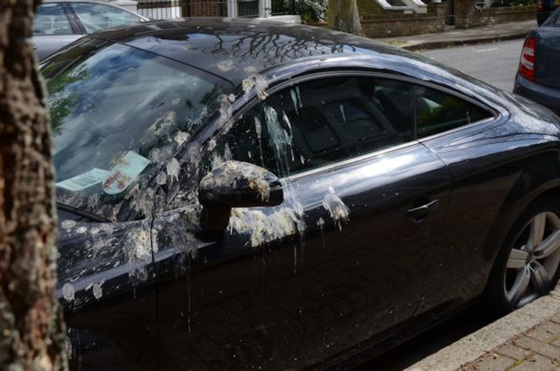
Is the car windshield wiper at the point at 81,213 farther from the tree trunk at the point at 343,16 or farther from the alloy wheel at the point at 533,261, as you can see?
the tree trunk at the point at 343,16

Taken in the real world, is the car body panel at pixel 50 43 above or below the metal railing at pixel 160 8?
above

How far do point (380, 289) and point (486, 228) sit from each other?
2.49 ft

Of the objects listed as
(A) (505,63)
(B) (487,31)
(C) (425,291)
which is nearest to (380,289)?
(C) (425,291)

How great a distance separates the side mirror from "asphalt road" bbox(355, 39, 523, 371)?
4.86ft

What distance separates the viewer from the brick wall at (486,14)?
81.1 feet

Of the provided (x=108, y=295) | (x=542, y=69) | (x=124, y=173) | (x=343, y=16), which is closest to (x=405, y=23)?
(x=343, y=16)

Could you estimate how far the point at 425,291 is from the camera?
345cm

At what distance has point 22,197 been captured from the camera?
1.14 meters

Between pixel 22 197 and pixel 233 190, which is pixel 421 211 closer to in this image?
pixel 233 190

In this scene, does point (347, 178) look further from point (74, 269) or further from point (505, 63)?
point (505, 63)

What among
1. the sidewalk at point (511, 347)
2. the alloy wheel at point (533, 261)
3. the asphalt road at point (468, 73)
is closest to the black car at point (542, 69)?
the alloy wheel at point (533, 261)

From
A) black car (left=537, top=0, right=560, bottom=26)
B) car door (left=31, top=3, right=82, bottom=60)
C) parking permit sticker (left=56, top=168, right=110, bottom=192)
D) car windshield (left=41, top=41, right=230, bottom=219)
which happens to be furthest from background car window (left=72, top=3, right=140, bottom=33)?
black car (left=537, top=0, right=560, bottom=26)

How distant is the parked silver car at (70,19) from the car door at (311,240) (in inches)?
277

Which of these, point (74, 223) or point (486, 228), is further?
point (486, 228)
